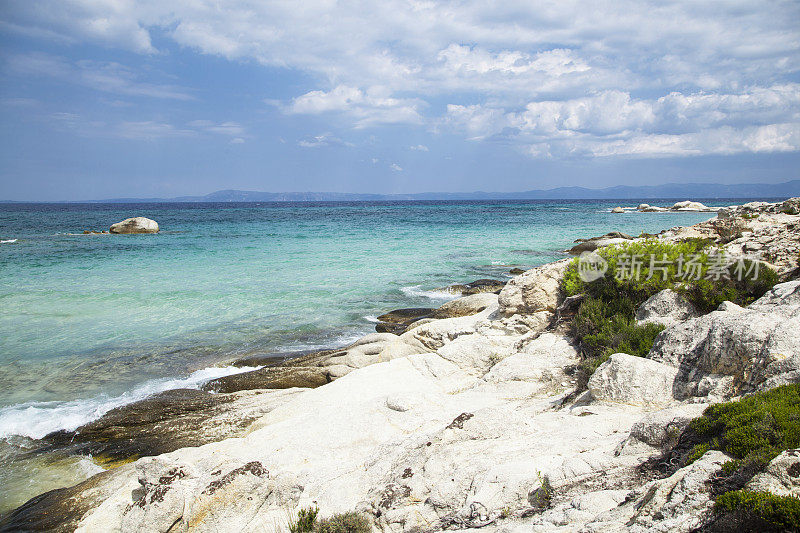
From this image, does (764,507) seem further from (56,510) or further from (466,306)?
(466,306)

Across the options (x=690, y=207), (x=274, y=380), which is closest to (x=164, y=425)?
(x=274, y=380)

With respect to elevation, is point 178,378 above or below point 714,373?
below

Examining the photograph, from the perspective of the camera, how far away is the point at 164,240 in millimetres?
46250

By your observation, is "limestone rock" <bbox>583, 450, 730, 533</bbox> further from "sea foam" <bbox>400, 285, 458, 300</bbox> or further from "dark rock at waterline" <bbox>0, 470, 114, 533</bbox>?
"sea foam" <bbox>400, 285, 458, 300</bbox>

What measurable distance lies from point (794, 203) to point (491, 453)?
779 inches

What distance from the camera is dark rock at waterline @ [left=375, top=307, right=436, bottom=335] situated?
53.2 ft

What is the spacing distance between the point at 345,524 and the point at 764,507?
12.4 feet

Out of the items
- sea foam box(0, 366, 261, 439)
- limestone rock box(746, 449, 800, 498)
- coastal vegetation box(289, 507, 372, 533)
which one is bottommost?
sea foam box(0, 366, 261, 439)

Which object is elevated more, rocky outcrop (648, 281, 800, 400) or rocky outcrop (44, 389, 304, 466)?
rocky outcrop (648, 281, 800, 400)

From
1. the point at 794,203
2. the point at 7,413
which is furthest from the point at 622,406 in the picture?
the point at 794,203

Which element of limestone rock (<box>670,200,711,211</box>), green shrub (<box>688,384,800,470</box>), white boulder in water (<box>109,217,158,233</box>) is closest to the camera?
green shrub (<box>688,384,800,470</box>)

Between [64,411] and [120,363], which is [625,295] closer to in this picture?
[64,411]

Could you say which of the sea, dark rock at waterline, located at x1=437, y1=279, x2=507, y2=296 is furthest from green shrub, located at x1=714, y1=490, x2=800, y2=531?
dark rock at waterline, located at x1=437, y1=279, x2=507, y2=296

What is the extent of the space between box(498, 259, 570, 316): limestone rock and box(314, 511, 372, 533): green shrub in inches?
310
